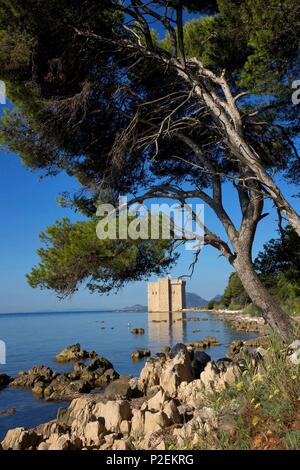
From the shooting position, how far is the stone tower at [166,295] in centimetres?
8056

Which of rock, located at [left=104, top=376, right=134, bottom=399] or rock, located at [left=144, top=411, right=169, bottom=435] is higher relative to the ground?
rock, located at [left=144, top=411, right=169, bottom=435]

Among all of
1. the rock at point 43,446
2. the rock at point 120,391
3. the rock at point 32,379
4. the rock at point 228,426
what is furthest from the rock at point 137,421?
the rock at point 32,379

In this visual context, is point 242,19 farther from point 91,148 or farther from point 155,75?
point 91,148

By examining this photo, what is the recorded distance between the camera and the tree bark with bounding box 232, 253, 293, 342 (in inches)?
267

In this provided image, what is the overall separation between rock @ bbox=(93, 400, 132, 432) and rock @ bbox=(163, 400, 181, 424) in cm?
54

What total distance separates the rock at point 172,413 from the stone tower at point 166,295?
74158mm

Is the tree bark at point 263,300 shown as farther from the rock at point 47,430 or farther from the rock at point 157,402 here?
the rock at point 47,430

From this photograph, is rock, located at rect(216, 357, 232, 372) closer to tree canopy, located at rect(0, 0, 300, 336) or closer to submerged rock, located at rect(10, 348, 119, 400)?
tree canopy, located at rect(0, 0, 300, 336)

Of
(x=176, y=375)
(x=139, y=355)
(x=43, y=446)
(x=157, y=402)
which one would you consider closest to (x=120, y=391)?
(x=176, y=375)

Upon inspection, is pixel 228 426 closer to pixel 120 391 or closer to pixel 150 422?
pixel 150 422

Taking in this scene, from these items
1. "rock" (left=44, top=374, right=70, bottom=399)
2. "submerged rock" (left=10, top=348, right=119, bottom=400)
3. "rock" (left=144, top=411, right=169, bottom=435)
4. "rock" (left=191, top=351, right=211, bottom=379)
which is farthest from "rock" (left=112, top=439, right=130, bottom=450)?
"rock" (left=44, top=374, right=70, bottom=399)

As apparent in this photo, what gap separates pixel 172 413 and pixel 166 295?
78.9 metres

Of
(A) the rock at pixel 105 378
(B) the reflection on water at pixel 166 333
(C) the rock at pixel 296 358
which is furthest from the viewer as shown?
(B) the reflection on water at pixel 166 333

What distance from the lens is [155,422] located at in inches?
191
